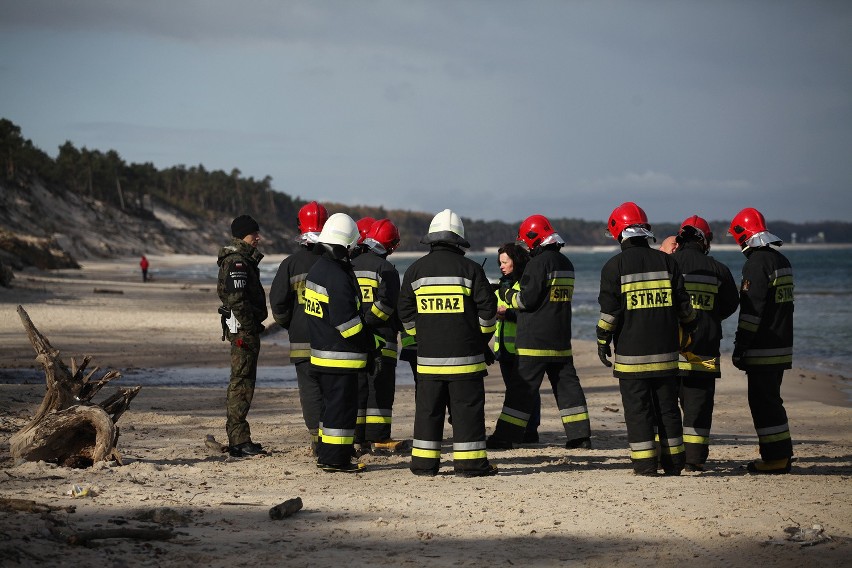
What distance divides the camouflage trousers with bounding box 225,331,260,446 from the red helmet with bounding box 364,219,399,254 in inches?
64.8

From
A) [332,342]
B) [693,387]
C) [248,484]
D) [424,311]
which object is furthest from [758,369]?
[248,484]

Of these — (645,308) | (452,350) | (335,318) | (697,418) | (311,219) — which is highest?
(311,219)

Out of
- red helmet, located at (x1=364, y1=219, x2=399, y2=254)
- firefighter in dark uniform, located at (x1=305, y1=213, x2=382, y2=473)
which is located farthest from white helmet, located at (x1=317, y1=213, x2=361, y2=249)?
red helmet, located at (x1=364, y1=219, x2=399, y2=254)

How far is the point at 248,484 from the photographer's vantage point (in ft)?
26.9

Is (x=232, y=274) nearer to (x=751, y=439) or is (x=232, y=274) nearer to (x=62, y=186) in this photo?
(x=751, y=439)

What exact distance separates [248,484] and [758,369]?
4.52m

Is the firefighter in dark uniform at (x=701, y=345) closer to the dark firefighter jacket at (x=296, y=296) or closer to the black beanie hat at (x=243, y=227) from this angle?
the dark firefighter jacket at (x=296, y=296)

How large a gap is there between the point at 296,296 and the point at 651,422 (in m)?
3.47

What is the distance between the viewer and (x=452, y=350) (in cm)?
871

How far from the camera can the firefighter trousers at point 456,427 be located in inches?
342

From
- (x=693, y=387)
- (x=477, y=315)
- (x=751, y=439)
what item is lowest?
(x=751, y=439)

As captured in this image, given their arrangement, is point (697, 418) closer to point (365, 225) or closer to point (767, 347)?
point (767, 347)

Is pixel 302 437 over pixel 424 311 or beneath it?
beneath

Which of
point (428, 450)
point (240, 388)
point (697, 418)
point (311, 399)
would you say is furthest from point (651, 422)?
point (240, 388)
